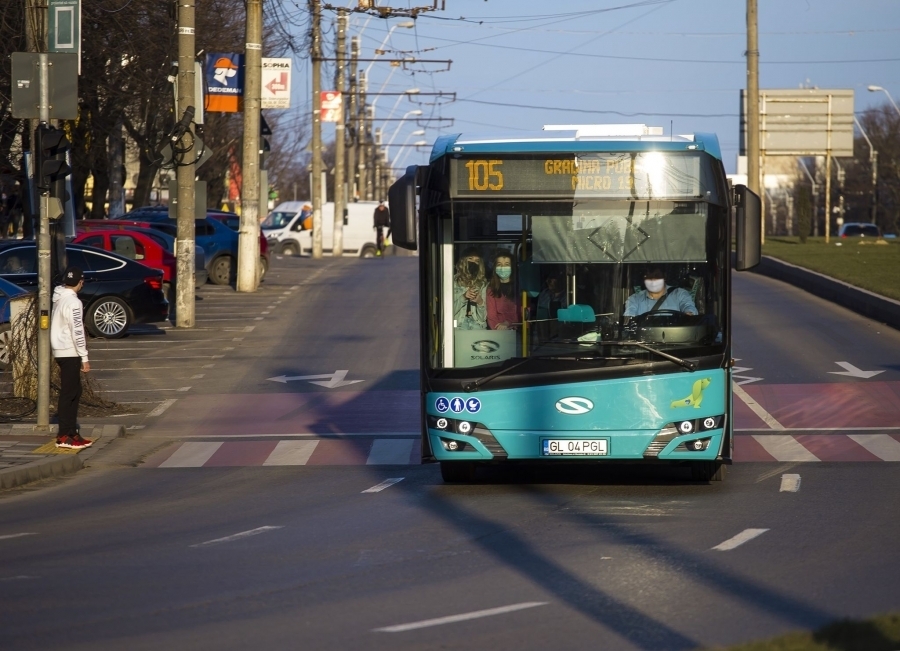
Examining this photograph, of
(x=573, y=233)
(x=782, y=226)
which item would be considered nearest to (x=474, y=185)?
(x=573, y=233)

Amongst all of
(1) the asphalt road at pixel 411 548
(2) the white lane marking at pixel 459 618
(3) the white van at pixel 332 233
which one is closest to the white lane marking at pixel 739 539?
(1) the asphalt road at pixel 411 548

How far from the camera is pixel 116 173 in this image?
43.8 meters

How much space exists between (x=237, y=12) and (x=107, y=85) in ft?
29.7

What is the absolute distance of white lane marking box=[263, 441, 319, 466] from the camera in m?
13.4

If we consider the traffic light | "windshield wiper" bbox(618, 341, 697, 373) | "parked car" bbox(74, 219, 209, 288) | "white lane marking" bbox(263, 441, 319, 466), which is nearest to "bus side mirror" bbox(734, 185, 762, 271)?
"windshield wiper" bbox(618, 341, 697, 373)

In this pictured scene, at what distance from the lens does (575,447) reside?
10.5 m

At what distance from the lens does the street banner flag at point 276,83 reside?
32531 millimetres

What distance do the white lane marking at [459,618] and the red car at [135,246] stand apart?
2176 centimetres

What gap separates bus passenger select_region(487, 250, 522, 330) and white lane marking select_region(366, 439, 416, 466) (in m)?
2.96

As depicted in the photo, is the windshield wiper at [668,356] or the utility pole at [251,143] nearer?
the windshield wiper at [668,356]

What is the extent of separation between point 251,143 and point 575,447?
22.0 m

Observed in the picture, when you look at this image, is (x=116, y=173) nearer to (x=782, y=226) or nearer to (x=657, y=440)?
(x=657, y=440)

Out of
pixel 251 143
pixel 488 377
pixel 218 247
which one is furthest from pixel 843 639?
pixel 218 247

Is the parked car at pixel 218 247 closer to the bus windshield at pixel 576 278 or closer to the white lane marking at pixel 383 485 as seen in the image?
the white lane marking at pixel 383 485
